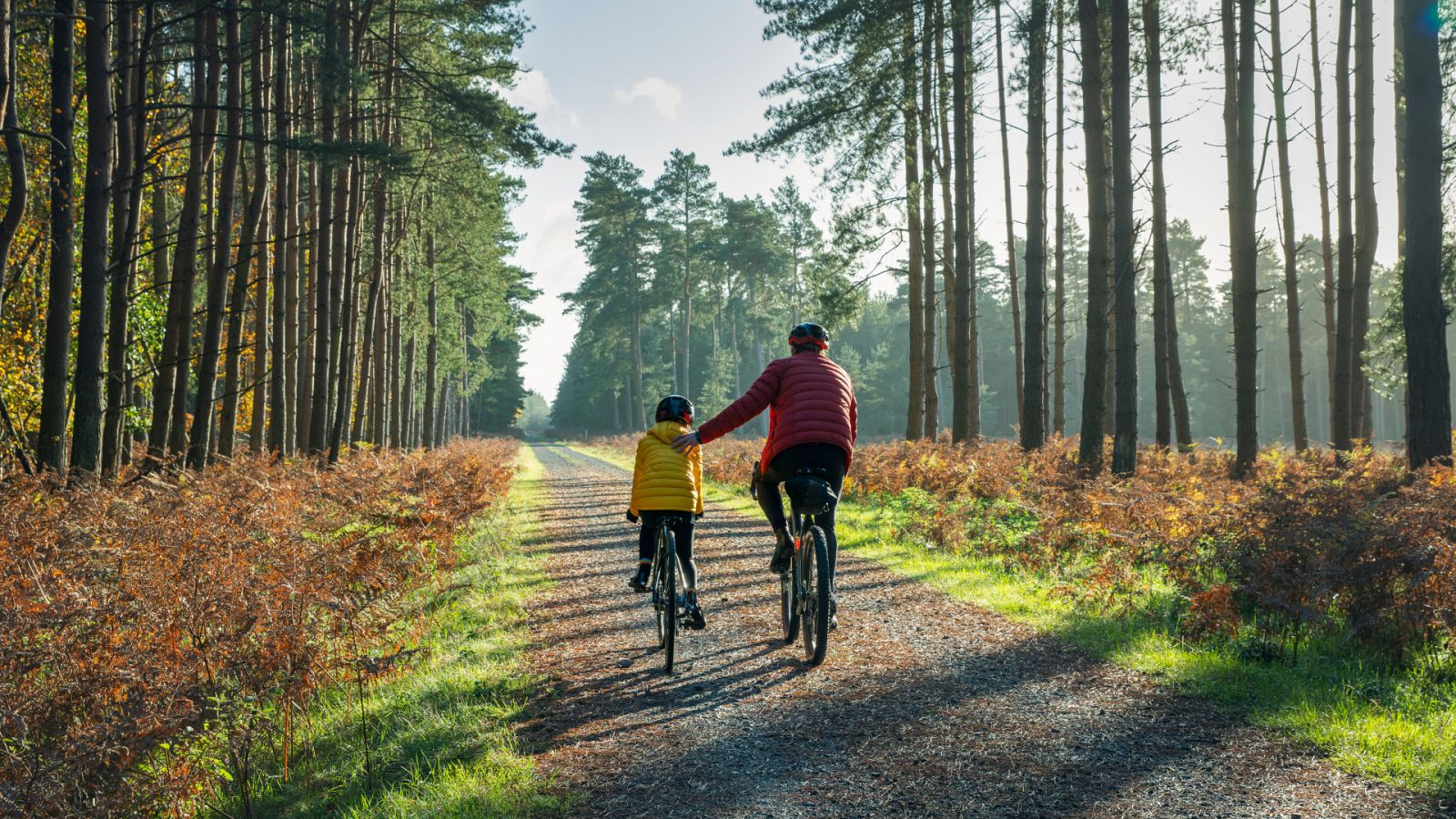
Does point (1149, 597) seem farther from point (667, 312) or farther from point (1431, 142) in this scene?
point (667, 312)

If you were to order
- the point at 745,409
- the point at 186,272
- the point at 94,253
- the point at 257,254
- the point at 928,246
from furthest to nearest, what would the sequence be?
the point at 928,246 → the point at 257,254 → the point at 186,272 → the point at 94,253 → the point at 745,409

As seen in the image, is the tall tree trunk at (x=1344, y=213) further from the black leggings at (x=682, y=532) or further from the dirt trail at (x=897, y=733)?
the black leggings at (x=682, y=532)

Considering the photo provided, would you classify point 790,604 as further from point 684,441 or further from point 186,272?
point 186,272

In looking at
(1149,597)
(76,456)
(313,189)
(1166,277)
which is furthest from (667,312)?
(1149,597)

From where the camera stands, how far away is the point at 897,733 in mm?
4699

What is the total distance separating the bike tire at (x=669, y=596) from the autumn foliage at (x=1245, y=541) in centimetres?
358

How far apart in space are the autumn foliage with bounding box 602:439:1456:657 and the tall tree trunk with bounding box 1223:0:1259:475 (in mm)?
1085

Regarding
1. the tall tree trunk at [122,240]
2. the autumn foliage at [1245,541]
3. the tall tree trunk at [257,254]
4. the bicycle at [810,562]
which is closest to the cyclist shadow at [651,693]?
the bicycle at [810,562]

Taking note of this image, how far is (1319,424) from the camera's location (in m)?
73.8

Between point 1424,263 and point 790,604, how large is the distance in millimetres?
9061

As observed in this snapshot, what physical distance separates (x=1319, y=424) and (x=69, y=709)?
87.5 metres

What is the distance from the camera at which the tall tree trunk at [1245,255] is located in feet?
47.8

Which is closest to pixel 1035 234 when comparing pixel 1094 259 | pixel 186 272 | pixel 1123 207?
pixel 1094 259

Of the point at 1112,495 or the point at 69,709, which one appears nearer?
the point at 69,709
